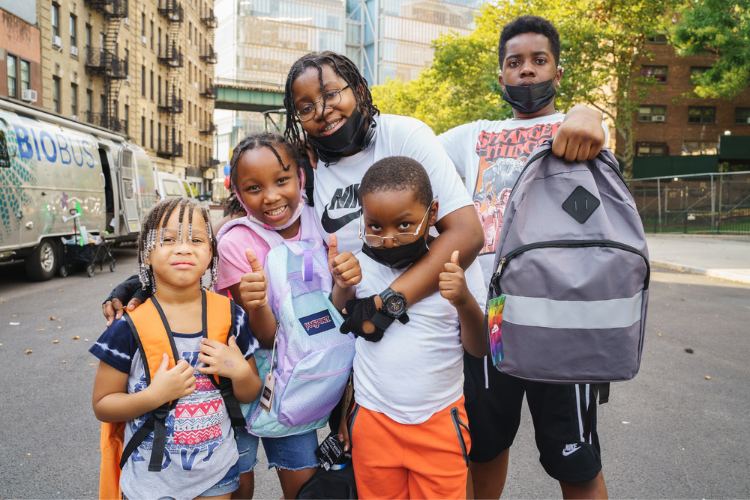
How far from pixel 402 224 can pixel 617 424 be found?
326cm

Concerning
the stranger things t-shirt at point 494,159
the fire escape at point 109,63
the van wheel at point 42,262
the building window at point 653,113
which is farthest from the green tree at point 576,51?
the stranger things t-shirt at point 494,159

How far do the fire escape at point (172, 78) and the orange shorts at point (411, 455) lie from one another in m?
43.1

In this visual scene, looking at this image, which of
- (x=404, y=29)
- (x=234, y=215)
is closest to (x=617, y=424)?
(x=234, y=215)

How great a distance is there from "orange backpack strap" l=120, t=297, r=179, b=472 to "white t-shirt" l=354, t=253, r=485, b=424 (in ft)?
2.25

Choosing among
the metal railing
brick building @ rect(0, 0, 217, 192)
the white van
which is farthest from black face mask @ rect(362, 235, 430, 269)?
brick building @ rect(0, 0, 217, 192)

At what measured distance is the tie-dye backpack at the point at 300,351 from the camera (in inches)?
77.1

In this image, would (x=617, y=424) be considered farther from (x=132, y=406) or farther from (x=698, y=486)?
(x=132, y=406)

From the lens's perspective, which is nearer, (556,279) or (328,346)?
(556,279)

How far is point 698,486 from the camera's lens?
3137 mm

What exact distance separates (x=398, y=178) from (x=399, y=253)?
0.88 ft

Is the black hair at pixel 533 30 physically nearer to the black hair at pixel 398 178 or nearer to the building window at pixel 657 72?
the black hair at pixel 398 178

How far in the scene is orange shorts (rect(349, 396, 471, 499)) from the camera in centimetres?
187

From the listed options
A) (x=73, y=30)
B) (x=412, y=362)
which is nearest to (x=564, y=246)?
(x=412, y=362)

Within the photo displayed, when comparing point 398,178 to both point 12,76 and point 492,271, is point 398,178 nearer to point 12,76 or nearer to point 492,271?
point 492,271
